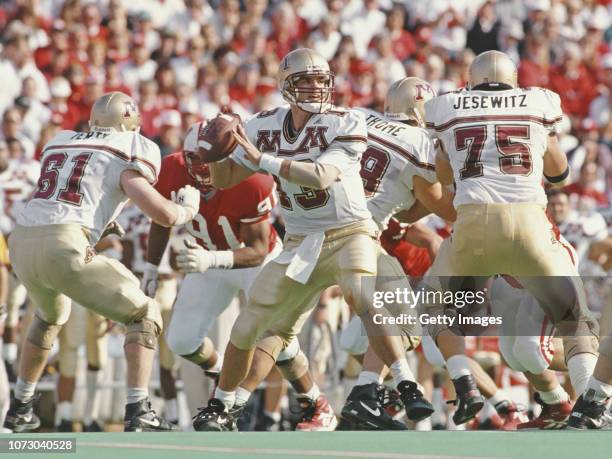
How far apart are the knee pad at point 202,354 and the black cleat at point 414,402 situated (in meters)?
1.80

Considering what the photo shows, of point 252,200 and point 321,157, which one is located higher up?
point 252,200

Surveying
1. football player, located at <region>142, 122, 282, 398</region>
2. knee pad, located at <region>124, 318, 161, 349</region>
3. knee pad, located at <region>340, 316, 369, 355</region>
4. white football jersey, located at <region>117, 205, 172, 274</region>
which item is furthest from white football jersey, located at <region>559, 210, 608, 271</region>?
knee pad, located at <region>124, 318, 161, 349</region>

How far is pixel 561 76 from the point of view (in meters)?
14.8

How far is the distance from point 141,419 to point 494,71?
8.01 ft

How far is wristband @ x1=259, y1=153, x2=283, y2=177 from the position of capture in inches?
253

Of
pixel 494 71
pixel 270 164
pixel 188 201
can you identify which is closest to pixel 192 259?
pixel 188 201

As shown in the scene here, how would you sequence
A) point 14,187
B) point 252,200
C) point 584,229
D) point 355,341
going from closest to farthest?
point 252,200, point 355,341, point 584,229, point 14,187

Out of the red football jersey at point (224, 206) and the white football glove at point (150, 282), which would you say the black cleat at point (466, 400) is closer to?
the red football jersey at point (224, 206)

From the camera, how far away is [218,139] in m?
6.48

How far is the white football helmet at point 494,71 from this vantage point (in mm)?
6938

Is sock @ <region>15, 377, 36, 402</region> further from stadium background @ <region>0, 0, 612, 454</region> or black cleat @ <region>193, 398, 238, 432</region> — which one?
stadium background @ <region>0, 0, 612, 454</region>

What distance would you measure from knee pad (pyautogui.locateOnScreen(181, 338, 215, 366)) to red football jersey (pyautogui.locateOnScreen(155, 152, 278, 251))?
56cm

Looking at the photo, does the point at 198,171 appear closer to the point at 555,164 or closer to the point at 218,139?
the point at 218,139

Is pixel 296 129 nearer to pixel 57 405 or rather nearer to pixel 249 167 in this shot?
pixel 249 167
